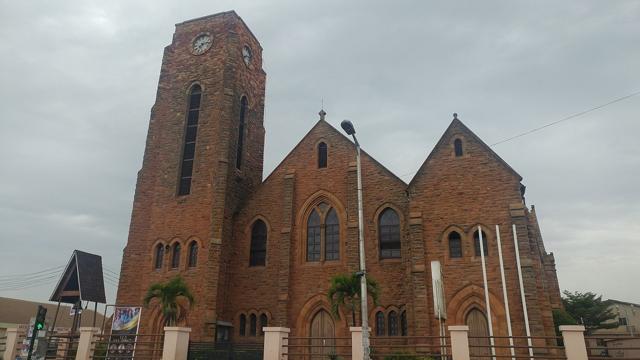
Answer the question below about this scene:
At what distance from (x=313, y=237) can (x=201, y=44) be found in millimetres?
14484

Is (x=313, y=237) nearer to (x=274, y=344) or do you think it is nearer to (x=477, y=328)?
(x=274, y=344)

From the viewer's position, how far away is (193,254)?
82.9 ft

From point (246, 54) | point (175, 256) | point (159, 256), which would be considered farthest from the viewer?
point (246, 54)

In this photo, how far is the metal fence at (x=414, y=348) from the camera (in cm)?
1647

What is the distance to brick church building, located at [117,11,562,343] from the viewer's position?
20297 millimetres

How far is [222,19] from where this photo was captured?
1167 inches

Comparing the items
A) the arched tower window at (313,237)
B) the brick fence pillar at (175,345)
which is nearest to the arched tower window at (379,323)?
the arched tower window at (313,237)

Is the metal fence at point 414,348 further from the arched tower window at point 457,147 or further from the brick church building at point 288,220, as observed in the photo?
the arched tower window at point 457,147

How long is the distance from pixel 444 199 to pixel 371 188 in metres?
4.39

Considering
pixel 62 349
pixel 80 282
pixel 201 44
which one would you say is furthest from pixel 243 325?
pixel 201 44

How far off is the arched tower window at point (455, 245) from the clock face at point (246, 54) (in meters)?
17.5

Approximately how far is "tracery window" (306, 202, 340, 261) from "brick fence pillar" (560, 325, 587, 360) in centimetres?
1231

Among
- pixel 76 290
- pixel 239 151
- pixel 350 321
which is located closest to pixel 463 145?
pixel 350 321

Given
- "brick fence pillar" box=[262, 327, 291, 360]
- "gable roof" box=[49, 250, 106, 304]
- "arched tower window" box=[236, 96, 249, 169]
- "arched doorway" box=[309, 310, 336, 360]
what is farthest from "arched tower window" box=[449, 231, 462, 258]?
"gable roof" box=[49, 250, 106, 304]
